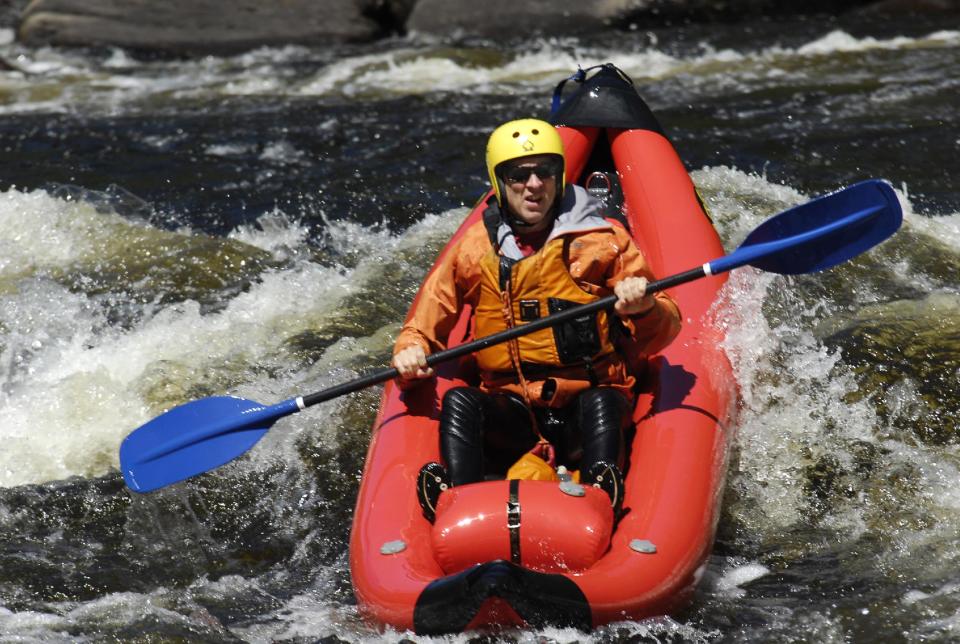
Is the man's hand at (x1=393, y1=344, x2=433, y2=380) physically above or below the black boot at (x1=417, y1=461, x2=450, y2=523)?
above

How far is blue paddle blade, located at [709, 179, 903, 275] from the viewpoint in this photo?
12.7 ft

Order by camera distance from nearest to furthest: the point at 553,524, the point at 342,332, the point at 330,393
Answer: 1. the point at 553,524
2. the point at 330,393
3. the point at 342,332

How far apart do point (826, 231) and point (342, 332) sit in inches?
82.1

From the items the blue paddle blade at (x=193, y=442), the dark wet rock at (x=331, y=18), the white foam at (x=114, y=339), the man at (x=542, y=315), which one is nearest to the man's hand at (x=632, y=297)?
the man at (x=542, y=315)

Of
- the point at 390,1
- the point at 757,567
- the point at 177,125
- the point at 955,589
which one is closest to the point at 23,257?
the point at 177,125

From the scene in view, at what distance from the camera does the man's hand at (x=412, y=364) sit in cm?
369

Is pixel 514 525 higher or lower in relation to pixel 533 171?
lower

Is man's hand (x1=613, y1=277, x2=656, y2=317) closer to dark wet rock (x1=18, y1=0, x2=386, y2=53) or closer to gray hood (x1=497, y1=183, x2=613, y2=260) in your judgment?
gray hood (x1=497, y1=183, x2=613, y2=260)

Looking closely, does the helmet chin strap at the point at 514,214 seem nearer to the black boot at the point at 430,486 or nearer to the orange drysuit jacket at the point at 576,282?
the orange drysuit jacket at the point at 576,282

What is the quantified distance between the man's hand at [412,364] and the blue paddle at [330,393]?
0.16 m

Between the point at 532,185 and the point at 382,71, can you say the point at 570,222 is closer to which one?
the point at 532,185

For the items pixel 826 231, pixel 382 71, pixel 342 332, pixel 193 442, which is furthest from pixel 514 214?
pixel 382 71

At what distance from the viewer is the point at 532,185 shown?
361 cm

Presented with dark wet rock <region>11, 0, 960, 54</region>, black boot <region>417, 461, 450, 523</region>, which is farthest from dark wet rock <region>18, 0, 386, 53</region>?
black boot <region>417, 461, 450, 523</region>
